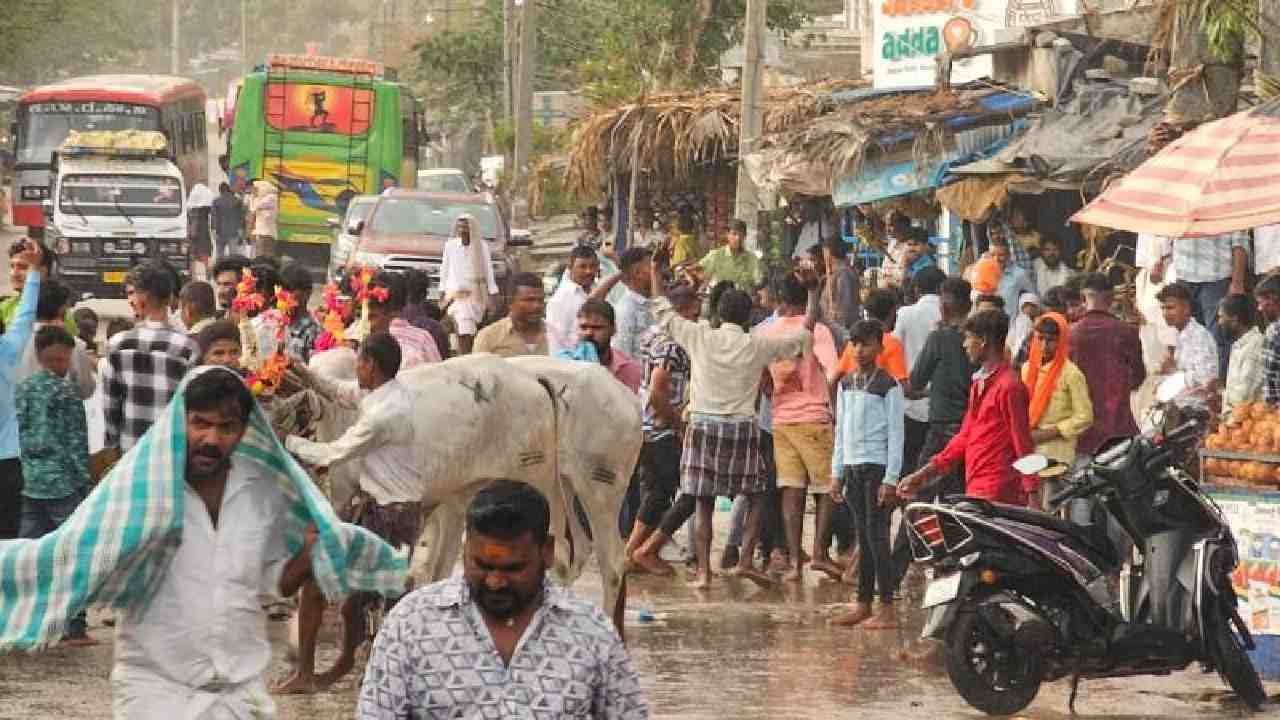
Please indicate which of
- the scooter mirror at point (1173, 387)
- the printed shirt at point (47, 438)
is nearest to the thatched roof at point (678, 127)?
the scooter mirror at point (1173, 387)

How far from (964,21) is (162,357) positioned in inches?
660

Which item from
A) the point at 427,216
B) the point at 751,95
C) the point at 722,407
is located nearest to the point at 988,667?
the point at 722,407

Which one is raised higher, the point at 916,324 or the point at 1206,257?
the point at 1206,257

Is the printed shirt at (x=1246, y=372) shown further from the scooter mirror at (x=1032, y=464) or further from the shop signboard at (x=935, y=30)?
the shop signboard at (x=935, y=30)

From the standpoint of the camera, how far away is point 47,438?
11578mm

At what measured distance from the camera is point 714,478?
13.9m

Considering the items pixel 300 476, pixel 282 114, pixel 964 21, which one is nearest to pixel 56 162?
pixel 282 114

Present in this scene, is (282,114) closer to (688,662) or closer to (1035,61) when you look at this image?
(1035,61)

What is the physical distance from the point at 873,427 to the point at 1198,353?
7.09 ft

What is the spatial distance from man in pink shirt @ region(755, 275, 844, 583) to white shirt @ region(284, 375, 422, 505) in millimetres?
3947

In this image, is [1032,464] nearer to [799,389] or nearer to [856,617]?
[856,617]

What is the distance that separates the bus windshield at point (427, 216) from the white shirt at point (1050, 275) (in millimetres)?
9995

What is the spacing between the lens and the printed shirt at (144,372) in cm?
1059

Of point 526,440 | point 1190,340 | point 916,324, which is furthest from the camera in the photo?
point 916,324
